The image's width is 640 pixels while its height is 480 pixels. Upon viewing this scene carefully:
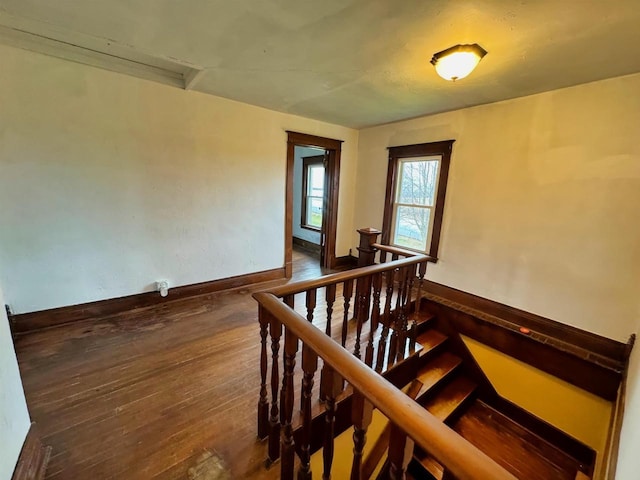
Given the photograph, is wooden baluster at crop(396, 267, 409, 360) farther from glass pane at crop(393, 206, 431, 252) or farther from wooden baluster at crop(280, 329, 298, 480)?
glass pane at crop(393, 206, 431, 252)

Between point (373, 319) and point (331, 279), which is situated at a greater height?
point (331, 279)

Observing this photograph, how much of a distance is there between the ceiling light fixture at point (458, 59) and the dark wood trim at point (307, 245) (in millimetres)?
4108

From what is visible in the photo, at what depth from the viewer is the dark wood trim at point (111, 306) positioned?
2.37 meters

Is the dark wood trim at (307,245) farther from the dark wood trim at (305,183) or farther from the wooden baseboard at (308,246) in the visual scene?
the dark wood trim at (305,183)

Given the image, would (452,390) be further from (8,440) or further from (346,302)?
(8,440)

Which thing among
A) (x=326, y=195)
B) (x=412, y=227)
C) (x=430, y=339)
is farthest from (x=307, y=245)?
(x=430, y=339)

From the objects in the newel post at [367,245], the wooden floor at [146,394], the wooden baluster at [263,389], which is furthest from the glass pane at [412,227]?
the wooden baluster at [263,389]

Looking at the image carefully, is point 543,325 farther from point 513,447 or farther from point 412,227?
point 412,227

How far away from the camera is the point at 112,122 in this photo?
2.47 metres

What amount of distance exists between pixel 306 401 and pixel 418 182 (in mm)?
3365

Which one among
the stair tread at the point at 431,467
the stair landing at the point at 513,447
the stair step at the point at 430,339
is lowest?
the stair landing at the point at 513,447

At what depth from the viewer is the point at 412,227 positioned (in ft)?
12.8

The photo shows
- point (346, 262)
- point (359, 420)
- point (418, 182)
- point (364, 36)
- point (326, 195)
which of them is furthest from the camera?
point (346, 262)

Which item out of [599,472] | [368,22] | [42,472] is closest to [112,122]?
[368,22]
